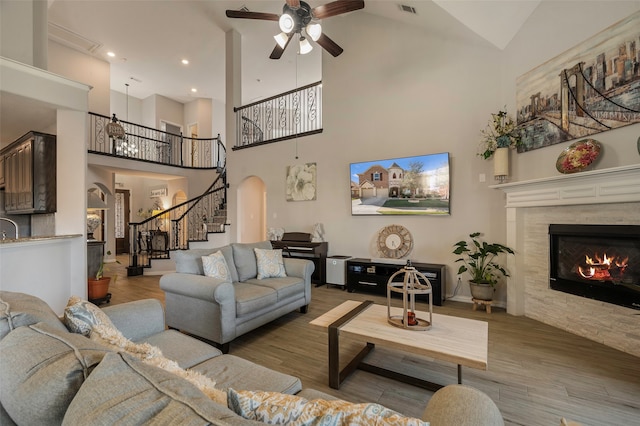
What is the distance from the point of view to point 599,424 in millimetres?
1726

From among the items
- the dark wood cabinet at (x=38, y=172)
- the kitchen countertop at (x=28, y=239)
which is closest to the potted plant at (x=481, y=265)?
the kitchen countertop at (x=28, y=239)

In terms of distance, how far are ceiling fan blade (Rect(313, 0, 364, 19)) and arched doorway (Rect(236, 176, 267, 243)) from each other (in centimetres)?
409

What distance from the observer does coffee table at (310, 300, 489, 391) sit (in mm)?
1703

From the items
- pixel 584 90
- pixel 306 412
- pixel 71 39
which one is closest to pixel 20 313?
pixel 306 412

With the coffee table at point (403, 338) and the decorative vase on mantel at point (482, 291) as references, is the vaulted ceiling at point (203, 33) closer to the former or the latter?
the decorative vase on mantel at point (482, 291)

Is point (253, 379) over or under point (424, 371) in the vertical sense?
over

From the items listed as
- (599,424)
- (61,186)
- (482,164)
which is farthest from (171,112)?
(599,424)

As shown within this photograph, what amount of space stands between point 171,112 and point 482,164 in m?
10.4

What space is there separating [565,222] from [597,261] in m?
0.48

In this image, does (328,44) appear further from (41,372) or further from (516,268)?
(41,372)

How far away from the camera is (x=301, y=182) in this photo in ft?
18.9

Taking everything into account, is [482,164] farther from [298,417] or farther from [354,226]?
[298,417]

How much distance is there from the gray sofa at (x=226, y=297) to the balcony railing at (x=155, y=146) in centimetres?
592

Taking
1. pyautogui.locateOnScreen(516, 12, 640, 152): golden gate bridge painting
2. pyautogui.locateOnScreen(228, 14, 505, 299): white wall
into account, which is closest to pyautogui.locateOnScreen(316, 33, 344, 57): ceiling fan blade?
pyautogui.locateOnScreen(228, 14, 505, 299): white wall
